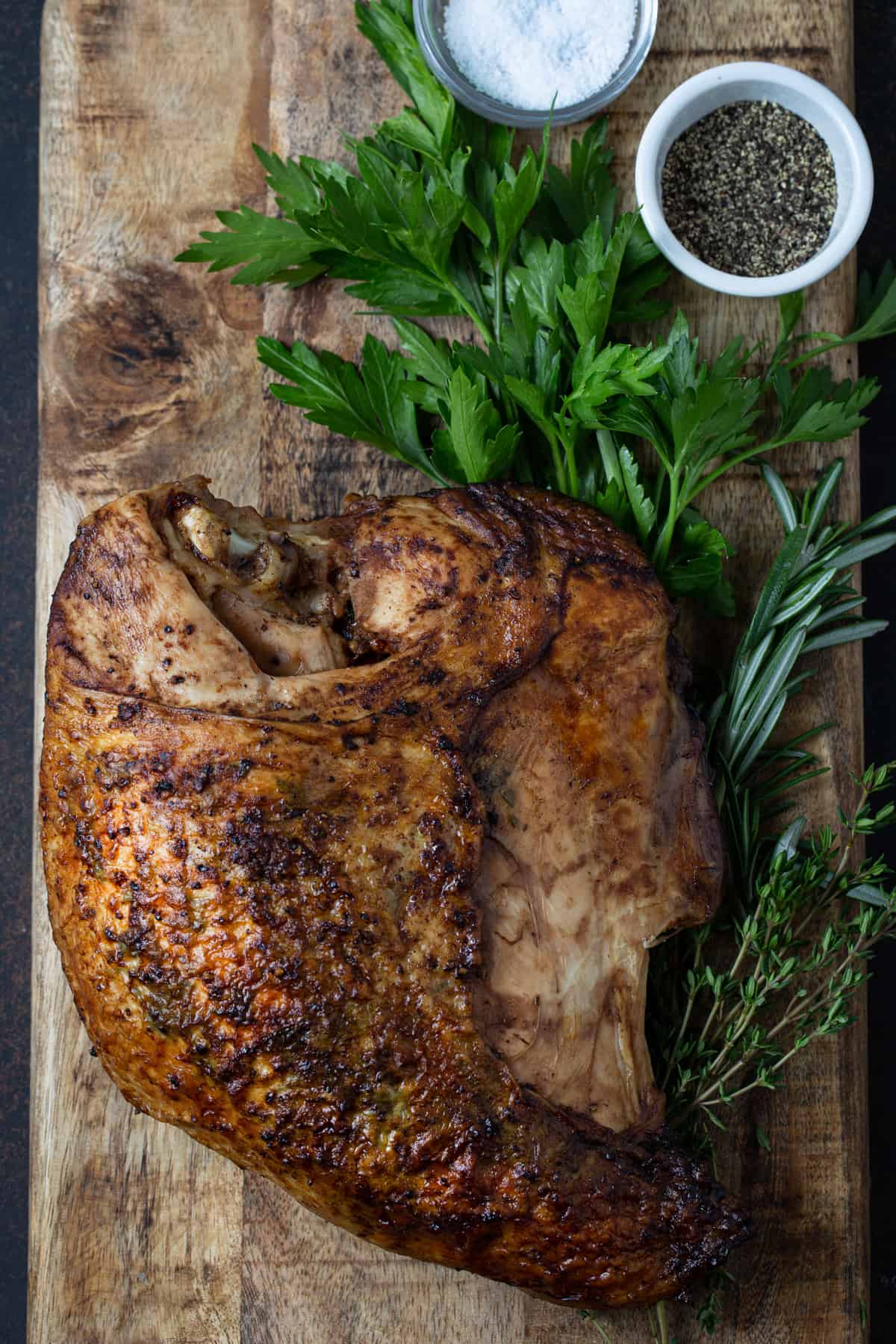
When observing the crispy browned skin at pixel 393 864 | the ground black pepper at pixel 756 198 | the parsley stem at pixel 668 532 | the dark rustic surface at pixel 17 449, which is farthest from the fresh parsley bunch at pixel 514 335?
the dark rustic surface at pixel 17 449

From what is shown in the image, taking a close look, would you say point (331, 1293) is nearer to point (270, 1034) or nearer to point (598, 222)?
point (270, 1034)

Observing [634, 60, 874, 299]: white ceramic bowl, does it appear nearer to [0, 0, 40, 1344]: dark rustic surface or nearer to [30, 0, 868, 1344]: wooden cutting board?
[30, 0, 868, 1344]: wooden cutting board

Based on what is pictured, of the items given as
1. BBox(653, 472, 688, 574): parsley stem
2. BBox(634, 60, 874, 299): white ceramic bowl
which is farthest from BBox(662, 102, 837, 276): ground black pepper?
BBox(653, 472, 688, 574): parsley stem

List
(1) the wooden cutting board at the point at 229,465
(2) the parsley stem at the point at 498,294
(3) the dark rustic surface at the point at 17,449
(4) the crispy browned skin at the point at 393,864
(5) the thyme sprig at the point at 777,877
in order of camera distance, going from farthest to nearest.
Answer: (3) the dark rustic surface at the point at 17,449 < (1) the wooden cutting board at the point at 229,465 < (2) the parsley stem at the point at 498,294 < (5) the thyme sprig at the point at 777,877 < (4) the crispy browned skin at the point at 393,864

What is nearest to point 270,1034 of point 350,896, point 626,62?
point 350,896

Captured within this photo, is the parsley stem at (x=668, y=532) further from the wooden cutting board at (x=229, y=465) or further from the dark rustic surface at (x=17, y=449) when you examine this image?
the dark rustic surface at (x=17, y=449)

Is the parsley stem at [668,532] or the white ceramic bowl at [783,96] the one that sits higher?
the white ceramic bowl at [783,96]
